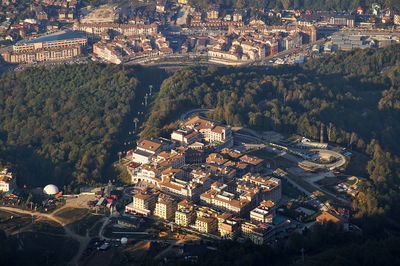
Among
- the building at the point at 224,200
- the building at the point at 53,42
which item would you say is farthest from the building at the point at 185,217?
the building at the point at 53,42

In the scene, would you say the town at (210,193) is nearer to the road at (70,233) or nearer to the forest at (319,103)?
the road at (70,233)

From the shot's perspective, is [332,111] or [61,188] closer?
[61,188]

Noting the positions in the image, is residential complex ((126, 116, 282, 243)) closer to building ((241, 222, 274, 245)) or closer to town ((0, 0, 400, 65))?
building ((241, 222, 274, 245))

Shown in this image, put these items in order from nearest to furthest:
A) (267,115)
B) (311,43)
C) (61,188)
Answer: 1. (61,188)
2. (267,115)
3. (311,43)

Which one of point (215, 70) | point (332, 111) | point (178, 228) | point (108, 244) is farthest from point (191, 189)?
point (215, 70)

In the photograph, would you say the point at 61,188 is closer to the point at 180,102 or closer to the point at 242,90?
the point at 180,102

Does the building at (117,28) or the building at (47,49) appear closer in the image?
the building at (47,49)
